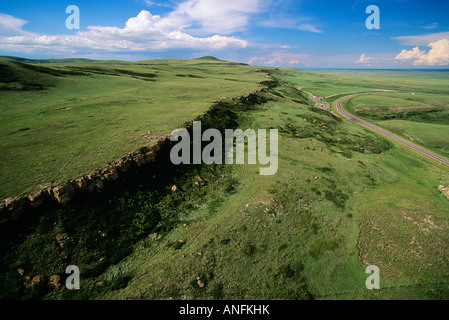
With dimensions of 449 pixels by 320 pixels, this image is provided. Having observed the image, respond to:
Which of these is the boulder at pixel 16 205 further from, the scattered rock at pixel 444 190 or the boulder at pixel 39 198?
the scattered rock at pixel 444 190

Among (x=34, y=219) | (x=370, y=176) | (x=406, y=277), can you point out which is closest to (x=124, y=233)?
(x=34, y=219)

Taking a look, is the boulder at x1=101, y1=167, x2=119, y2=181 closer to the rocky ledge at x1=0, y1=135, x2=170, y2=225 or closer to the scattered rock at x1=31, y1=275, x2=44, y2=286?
the rocky ledge at x1=0, y1=135, x2=170, y2=225

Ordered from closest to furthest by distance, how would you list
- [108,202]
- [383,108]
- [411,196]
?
[108,202] → [411,196] → [383,108]

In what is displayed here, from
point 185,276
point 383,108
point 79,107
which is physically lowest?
point 185,276

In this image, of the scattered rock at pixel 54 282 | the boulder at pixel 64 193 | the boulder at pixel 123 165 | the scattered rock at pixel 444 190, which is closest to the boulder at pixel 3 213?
the boulder at pixel 64 193

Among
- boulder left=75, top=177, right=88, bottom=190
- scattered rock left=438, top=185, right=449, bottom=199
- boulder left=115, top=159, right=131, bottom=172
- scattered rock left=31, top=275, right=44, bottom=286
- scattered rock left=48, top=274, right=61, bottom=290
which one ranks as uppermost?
boulder left=115, top=159, right=131, bottom=172

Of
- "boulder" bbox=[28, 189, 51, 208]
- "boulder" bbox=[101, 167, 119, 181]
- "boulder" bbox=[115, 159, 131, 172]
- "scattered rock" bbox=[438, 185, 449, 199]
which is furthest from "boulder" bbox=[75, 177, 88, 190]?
"scattered rock" bbox=[438, 185, 449, 199]

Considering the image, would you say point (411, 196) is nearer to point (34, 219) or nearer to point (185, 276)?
point (185, 276)

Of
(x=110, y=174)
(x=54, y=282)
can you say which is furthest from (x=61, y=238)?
(x=110, y=174)
